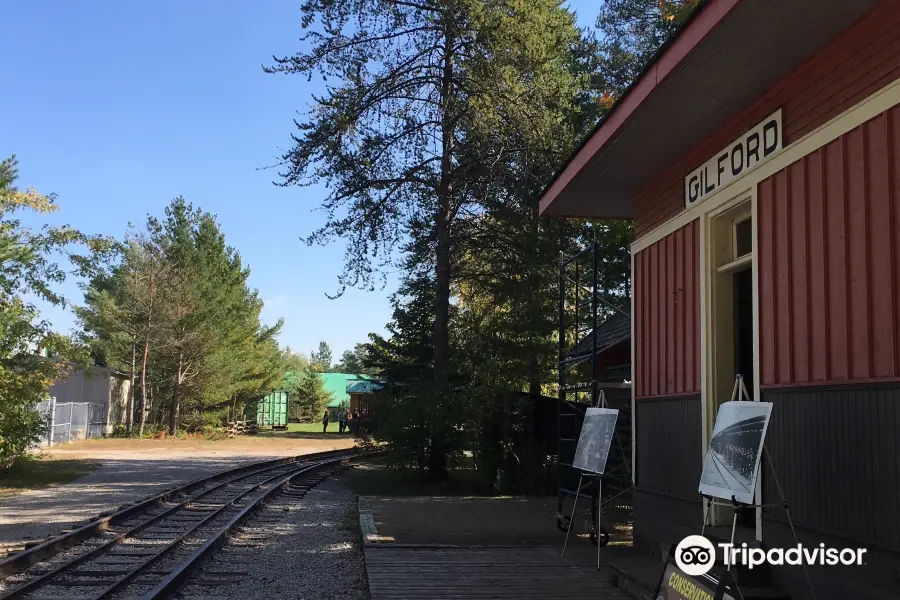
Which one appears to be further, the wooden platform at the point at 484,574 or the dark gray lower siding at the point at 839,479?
the wooden platform at the point at 484,574

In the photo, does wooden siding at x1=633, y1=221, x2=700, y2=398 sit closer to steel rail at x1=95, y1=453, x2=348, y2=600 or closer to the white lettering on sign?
the white lettering on sign

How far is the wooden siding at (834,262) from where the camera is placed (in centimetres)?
450

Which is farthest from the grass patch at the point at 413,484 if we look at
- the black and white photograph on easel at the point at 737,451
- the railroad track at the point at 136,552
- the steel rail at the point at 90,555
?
the black and white photograph on easel at the point at 737,451

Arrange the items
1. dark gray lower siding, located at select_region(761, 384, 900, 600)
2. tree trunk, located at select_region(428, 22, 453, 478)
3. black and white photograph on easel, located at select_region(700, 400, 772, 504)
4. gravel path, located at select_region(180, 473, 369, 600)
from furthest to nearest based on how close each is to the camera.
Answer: tree trunk, located at select_region(428, 22, 453, 478) < gravel path, located at select_region(180, 473, 369, 600) < black and white photograph on easel, located at select_region(700, 400, 772, 504) < dark gray lower siding, located at select_region(761, 384, 900, 600)

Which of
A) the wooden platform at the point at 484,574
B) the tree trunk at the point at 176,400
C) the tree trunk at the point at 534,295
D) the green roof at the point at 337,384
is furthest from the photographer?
the green roof at the point at 337,384

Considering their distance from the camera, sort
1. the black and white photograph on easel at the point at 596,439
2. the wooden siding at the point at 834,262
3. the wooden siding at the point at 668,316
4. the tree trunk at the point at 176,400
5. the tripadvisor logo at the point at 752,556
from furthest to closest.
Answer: the tree trunk at the point at 176,400 → the black and white photograph on easel at the point at 596,439 → the wooden siding at the point at 668,316 → the wooden siding at the point at 834,262 → the tripadvisor logo at the point at 752,556

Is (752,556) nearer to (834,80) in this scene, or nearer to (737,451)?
(737,451)

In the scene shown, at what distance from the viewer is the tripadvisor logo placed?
13.8ft

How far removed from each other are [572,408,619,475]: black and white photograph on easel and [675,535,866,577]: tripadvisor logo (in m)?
2.36

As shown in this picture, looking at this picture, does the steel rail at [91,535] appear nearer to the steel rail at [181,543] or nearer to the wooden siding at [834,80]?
the steel rail at [181,543]

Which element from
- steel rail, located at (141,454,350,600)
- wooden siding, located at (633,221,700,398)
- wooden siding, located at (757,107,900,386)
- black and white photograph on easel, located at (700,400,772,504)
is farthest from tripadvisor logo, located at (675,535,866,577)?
steel rail, located at (141,454,350,600)

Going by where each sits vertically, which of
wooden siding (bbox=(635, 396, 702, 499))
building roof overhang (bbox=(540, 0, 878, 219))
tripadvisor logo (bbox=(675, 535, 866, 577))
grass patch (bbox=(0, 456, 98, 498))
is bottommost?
grass patch (bbox=(0, 456, 98, 498))

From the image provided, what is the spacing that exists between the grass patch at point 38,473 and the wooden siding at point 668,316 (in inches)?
493

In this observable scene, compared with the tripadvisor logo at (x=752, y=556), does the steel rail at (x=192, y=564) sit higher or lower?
lower
